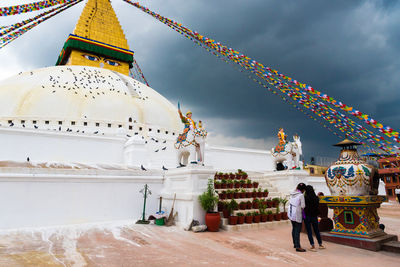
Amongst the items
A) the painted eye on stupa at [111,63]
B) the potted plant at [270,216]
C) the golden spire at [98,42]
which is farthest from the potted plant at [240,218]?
the painted eye on stupa at [111,63]

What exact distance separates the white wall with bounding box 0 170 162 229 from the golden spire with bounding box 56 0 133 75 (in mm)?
21686

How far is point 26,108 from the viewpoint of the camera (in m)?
15.3

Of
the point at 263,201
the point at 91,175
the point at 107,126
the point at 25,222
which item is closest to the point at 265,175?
the point at 263,201

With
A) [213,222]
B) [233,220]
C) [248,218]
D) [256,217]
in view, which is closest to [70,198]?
[213,222]

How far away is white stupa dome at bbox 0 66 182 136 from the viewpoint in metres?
15.2

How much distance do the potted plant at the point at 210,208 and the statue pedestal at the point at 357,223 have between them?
2565mm

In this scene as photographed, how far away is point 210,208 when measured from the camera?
23.3ft

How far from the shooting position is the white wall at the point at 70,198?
22.3 ft

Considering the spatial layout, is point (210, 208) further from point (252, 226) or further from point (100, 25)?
point (100, 25)

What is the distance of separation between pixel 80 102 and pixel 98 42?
13296 mm

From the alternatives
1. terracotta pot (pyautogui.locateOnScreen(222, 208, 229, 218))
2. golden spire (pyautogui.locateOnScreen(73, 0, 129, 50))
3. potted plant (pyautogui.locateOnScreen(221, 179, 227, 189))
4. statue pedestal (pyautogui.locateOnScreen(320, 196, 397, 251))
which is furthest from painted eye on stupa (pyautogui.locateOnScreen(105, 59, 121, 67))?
statue pedestal (pyautogui.locateOnScreen(320, 196, 397, 251))

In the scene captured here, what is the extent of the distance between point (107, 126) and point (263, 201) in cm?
1096

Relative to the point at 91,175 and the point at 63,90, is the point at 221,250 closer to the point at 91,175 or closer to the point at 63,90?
the point at 91,175

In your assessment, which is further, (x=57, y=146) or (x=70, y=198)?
(x=57, y=146)
